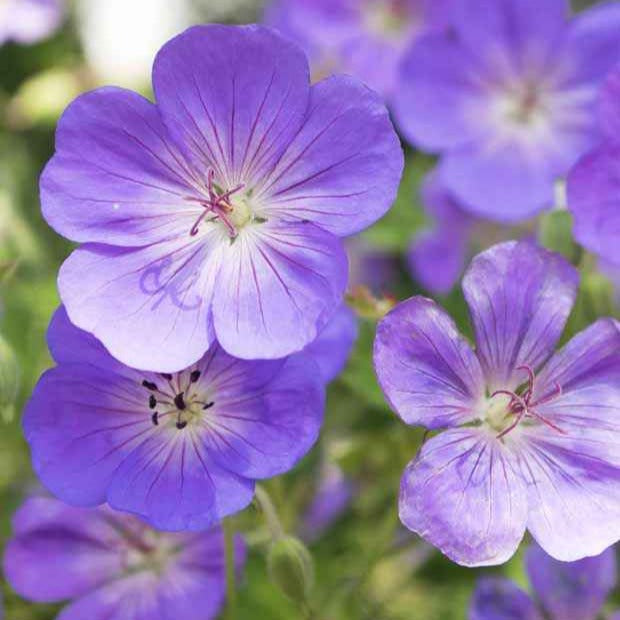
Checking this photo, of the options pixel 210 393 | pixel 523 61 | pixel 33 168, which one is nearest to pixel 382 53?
pixel 523 61

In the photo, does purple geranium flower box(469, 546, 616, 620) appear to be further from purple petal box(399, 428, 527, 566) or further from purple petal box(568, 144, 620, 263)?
purple petal box(568, 144, 620, 263)

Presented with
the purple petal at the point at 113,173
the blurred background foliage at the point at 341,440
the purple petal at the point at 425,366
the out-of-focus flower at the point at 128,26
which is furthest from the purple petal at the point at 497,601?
the out-of-focus flower at the point at 128,26

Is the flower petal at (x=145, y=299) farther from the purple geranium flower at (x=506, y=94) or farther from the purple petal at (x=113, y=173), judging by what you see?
the purple geranium flower at (x=506, y=94)

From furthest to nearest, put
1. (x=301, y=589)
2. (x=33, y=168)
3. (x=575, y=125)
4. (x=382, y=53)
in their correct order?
(x=33, y=168), (x=382, y=53), (x=575, y=125), (x=301, y=589)

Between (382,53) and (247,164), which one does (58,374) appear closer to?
(247,164)

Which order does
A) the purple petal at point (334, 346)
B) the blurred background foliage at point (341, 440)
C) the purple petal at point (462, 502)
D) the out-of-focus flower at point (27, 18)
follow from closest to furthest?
the purple petal at point (462, 502) → the purple petal at point (334, 346) → the blurred background foliage at point (341, 440) → the out-of-focus flower at point (27, 18)

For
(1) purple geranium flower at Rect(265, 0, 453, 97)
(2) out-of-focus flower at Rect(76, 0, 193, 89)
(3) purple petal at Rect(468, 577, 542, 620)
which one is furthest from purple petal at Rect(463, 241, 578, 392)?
(2) out-of-focus flower at Rect(76, 0, 193, 89)
